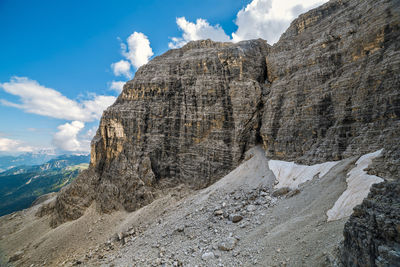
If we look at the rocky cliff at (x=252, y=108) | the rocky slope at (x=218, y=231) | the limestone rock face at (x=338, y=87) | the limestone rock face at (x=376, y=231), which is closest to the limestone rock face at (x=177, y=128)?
the rocky cliff at (x=252, y=108)

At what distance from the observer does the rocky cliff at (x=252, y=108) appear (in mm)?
17953

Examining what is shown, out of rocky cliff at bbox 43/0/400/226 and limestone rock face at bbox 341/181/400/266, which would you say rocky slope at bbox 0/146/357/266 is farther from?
rocky cliff at bbox 43/0/400/226

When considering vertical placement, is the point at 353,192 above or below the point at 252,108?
below

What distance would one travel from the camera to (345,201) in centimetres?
1243

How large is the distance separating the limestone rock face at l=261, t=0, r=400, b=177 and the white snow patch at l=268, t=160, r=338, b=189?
1203 mm

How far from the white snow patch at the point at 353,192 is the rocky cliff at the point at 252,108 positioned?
1082mm

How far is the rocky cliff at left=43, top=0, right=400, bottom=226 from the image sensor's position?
18.0 metres

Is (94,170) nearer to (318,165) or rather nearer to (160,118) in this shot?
(160,118)

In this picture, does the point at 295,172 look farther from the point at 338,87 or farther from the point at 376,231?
the point at 376,231

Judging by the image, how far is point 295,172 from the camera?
21.4m

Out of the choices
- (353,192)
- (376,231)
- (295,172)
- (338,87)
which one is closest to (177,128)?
(295,172)

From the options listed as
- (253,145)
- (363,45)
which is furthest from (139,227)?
→ (363,45)

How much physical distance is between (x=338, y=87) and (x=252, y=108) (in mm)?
13430

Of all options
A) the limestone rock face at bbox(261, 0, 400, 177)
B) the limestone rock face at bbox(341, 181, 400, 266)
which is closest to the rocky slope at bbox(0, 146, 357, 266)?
the limestone rock face at bbox(341, 181, 400, 266)
